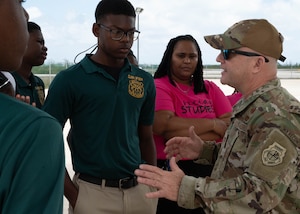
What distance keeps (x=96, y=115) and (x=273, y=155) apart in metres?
1.02

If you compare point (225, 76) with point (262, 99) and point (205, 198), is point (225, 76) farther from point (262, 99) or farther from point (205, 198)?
point (205, 198)

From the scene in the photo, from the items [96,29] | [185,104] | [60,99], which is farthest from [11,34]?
[185,104]

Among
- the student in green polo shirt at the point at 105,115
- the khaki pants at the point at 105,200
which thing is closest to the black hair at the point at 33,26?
the student in green polo shirt at the point at 105,115

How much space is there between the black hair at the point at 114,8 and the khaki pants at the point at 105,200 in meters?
1.01

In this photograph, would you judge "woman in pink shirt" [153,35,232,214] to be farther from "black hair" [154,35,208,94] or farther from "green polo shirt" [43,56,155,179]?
"green polo shirt" [43,56,155,179]

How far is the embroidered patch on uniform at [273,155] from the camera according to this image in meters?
Answer: 1.29

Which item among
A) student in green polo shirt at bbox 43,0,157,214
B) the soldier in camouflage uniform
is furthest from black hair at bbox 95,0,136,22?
the soldier in camouflage uniform

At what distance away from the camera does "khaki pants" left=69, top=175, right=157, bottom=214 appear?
6.62 ft

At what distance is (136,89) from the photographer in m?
2.15

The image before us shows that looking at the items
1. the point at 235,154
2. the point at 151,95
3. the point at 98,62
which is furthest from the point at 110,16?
the point at 235,154

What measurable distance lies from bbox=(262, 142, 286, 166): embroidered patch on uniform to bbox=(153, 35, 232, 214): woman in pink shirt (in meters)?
1.14

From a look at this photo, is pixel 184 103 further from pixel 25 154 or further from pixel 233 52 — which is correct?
pixel 25 154

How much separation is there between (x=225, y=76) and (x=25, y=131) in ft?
3.99

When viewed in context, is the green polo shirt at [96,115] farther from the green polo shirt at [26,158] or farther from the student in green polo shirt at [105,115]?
the green polo shirt at [26,158]
